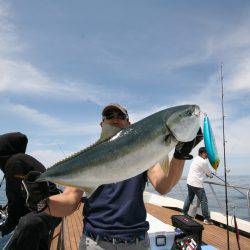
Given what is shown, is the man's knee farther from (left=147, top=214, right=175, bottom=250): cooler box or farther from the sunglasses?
the sunglasses

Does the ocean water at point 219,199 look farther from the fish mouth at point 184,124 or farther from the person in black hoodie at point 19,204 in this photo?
the person in black hoodie at point 19,204

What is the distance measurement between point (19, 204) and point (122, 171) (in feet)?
12.1

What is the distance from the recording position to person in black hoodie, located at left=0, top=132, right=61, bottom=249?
540 cm

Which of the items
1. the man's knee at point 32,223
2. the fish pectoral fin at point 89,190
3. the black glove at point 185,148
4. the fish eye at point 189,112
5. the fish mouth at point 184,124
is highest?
the fish eye at point 189,112

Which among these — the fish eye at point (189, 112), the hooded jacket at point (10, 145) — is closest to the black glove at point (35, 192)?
the fish eye at point (189, 112)

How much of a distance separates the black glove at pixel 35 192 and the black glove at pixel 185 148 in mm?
1306

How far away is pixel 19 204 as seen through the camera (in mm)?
5605

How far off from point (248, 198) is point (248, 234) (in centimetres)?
130

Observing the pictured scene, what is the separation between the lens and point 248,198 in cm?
1044

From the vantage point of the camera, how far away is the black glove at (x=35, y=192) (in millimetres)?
3072

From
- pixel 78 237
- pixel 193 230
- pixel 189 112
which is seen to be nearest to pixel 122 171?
pixel 189 112

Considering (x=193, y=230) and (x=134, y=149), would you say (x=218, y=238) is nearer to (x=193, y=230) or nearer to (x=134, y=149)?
(x=193, y=230)

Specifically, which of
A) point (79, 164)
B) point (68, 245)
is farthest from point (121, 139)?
point (68, 245)

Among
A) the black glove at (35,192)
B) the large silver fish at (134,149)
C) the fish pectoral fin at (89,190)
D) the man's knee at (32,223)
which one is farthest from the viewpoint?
the man's knee at (32,223)
